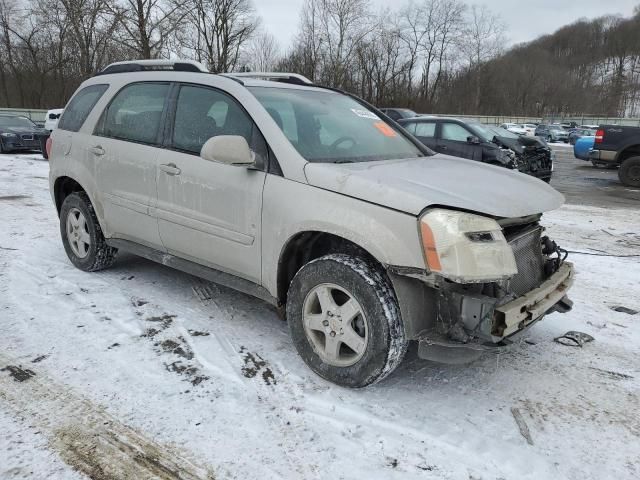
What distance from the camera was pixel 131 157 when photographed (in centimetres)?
405

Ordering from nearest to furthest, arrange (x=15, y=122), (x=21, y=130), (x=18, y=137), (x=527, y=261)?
1. (x=527, y=261)
2. (x=18, y=137)
3. (x=21, y=130)
4. (x=15, y=122)

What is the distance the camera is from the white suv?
2.61 metres

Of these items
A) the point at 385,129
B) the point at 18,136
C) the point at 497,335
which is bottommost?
the point at 497,335

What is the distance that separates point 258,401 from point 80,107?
3.49 meters

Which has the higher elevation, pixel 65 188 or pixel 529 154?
pixel 529 154

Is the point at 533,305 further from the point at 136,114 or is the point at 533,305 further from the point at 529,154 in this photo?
the point at 529,154

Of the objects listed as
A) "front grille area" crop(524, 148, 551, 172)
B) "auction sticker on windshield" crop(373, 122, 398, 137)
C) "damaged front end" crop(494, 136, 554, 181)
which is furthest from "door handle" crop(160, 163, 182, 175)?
"front grille area" crop(524, 148, 551, 172)

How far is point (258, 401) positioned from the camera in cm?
→ 281

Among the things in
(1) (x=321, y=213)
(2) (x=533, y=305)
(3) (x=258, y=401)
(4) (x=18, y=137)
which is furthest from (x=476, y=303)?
(4) (x=18, y=137)

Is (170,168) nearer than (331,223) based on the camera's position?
No

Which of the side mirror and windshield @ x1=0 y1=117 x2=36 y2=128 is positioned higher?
windshield @ x1=0 y1=117 x2=36 y2=128

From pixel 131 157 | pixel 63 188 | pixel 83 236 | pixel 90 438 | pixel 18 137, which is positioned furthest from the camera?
pixel 18 137

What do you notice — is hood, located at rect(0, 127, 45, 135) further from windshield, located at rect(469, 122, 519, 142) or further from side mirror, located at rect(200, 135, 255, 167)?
side mirror, located at rect(200, 135, 255, 167)

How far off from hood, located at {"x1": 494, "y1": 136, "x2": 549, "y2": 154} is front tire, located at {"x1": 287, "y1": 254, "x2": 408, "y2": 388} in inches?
372
